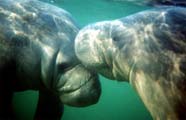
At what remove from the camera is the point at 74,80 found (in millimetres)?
5734

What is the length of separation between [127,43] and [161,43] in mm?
706

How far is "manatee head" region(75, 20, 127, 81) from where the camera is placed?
16.6 feet

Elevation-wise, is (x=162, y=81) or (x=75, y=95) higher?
(x=162, y=81)

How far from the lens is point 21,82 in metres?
6.04

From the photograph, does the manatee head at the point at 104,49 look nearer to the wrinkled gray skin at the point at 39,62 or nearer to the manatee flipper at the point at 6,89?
the wrinkled gray skin at the point at 39,62

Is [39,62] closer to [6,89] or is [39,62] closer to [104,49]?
[6,89]

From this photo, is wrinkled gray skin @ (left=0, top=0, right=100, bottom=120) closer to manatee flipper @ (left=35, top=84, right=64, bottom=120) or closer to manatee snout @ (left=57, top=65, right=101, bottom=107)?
manatee snout @ (left=57, top=65, right=101, bottom=107)

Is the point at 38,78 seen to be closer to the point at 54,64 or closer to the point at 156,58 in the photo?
the point at 54,64

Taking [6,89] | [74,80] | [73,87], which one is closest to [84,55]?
[74,80]

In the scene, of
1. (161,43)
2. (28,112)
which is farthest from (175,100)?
(28,112)

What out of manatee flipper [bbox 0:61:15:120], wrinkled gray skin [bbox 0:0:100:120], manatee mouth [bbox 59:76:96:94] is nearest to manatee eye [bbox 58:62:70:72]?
wrinkled gray skin [bbox 0:0:100:120]

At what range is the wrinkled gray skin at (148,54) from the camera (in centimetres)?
382

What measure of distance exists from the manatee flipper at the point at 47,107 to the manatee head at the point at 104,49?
201 cm

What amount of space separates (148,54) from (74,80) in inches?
77.0
